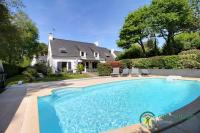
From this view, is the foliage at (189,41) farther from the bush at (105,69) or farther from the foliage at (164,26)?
the bush at (105,69)

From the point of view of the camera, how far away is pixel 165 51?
34250mm

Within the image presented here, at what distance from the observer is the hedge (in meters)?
21.5

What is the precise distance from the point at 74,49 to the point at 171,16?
65.6 ft

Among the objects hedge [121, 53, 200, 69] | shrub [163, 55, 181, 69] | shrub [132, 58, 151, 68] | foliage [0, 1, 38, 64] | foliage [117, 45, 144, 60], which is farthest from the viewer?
foliage [117, 45, 144, 60]

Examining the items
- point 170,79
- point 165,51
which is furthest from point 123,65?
point 170,79

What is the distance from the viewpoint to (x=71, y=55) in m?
37.4

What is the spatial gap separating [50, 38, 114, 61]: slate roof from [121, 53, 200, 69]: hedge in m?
13.6

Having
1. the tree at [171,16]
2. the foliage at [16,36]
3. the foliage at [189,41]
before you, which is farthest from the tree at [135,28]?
the foliage at [16,36]

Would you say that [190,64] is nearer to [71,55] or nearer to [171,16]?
[171,16]

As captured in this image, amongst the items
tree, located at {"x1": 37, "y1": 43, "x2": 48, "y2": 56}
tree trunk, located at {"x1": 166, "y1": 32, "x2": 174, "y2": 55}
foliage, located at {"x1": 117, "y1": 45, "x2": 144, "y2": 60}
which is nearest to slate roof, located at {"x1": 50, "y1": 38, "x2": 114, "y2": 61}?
tree, located at {"x1": 37, "y1": 43, "x2": 48, "y2": 56}

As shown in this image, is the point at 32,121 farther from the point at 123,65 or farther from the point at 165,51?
the point at 165,51

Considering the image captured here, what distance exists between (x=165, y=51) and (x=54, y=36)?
22.8 meters

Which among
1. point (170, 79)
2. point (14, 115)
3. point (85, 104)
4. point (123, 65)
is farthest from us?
point (123, 65)

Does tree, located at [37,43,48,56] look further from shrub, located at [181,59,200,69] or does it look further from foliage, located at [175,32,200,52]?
shrub, located at [181,59,200,69]
